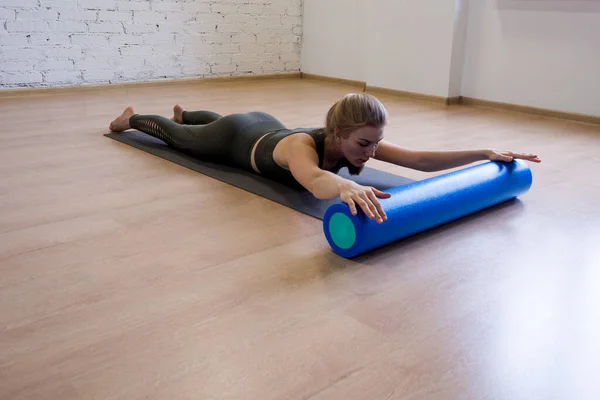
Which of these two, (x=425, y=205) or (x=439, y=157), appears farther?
(x=439, y=157)

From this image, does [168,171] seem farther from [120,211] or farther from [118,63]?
[118,63]

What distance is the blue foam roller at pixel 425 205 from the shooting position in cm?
164

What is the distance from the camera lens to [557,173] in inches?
106

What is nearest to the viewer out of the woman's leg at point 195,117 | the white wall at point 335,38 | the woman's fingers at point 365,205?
the woman's fingers at point 365,205

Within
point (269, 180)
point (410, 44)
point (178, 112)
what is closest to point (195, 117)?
point (178, 112)

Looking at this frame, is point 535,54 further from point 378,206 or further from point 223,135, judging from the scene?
point 378,206

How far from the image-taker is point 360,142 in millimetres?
1869

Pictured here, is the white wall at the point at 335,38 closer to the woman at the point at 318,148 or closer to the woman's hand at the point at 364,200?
the woman at the point at 318,148

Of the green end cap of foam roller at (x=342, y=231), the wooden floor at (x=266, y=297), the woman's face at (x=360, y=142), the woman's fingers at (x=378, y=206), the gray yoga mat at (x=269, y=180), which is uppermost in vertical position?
the woman's face at (x=360, y=142)

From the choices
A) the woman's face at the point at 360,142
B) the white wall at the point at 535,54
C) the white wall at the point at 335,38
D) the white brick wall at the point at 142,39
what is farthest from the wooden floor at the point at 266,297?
the white wall at the point at 335,38

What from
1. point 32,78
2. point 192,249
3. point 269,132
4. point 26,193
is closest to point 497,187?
point 269,132

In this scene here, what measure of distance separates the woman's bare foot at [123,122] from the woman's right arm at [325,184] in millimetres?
1458

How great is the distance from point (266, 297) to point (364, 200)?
1.31ft

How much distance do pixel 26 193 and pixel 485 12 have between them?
3778 mm
